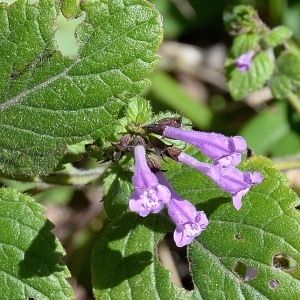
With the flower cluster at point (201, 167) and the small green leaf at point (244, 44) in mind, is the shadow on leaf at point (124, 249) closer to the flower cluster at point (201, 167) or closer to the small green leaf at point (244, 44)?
the flower cluster at point (201, 167)

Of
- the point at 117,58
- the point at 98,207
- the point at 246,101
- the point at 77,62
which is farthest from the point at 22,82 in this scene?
the point at 246,101

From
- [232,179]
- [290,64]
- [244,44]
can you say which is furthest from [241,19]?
[232,179]

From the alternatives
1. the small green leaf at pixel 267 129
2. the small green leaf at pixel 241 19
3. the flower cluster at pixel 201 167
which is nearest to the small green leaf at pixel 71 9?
the flower cluster at pixel 201 167

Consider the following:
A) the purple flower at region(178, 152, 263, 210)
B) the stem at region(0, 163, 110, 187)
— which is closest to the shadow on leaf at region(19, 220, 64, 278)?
the stem at region(0, 163, 110, 187)

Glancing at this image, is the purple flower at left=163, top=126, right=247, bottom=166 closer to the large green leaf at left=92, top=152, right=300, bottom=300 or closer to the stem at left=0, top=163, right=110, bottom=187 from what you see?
the large green leaf at left=92, top=152, right=300, bottom=300

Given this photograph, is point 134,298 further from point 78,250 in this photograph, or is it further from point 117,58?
point 78,250

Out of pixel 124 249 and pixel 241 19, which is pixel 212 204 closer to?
pixel 124 249
